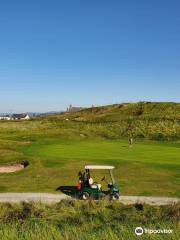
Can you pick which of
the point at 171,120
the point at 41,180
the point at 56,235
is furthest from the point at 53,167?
the point at 171,120

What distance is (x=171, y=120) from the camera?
7494cm

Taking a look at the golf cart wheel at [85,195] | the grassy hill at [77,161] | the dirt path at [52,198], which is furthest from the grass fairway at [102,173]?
the golf cart wheel at [85,195]

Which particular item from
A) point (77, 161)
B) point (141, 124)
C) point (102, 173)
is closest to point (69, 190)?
point (102, 173)

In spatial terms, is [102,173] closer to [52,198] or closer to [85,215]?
[52,198]

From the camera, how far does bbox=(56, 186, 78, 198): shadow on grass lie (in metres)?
24.4

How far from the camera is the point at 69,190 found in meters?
25.6

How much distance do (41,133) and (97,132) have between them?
448 inches

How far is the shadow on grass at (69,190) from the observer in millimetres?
24417

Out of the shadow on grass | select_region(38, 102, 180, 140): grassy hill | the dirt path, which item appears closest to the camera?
the dirt path

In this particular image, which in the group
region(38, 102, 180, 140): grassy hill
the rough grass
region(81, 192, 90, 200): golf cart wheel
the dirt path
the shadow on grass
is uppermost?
region(38, 102, 180, 140): grassy hill

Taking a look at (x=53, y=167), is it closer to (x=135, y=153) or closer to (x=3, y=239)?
(x=135, y=153)

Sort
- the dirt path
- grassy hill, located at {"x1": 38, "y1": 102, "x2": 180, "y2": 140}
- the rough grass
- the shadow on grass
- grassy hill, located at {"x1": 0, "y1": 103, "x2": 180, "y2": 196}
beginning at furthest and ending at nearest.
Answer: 1. grassy hill, located at {"x1": 38, "y1": 102, "x2": 180, "y2": 140}
2. grassy hill, located at {"x1": 0, "y1": 103, "x2": 180, "y2": 196}
3. the shadow on grass
4. the dirt path
5. the rough grass

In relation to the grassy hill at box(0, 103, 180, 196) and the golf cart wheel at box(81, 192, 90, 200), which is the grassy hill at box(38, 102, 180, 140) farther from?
the golf cart wheel at box(81, 192, 90, 200)

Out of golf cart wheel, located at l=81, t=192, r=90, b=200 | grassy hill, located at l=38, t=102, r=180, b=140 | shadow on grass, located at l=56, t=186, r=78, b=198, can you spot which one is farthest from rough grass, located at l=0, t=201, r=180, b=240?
grassy hill, located at l=38, t=102, r=180, b=140
